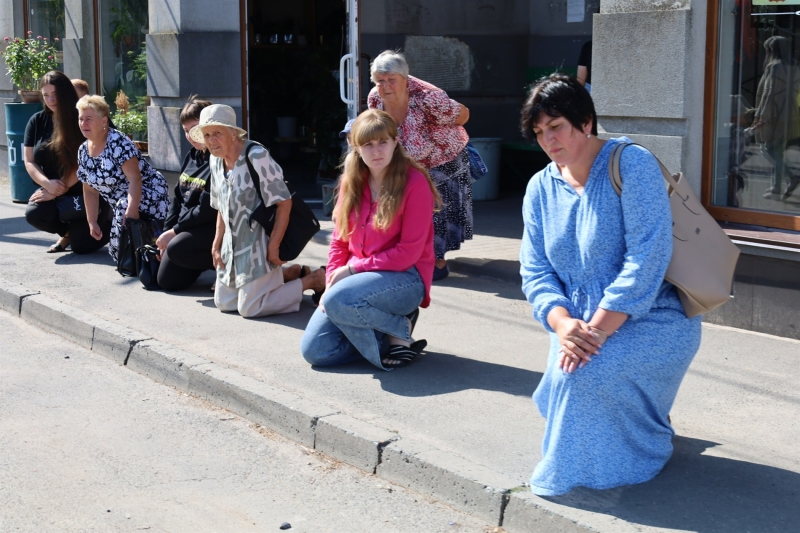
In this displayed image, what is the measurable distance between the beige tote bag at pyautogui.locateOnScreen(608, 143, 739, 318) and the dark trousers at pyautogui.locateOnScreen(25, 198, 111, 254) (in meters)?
6.23

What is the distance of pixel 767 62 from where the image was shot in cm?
652

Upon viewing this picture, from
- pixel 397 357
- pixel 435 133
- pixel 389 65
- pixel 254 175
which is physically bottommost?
pixel 397 357

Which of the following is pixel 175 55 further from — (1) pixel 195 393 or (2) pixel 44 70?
(1) pixel 195 393

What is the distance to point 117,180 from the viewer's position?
27.6 ft

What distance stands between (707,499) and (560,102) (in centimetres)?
158

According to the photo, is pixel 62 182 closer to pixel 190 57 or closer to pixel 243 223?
pixel 190 57

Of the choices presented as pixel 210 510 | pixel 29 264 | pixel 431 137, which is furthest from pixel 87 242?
pixel 210 510

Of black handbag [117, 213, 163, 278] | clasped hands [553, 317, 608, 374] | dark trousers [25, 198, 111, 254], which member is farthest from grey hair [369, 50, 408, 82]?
clasped hands [553, 317, 608, 374]

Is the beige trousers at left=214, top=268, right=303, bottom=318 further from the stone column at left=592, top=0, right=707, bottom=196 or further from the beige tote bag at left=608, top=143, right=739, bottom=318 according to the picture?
the beige tote bag at left=608, top=143, right=739, bottom=318

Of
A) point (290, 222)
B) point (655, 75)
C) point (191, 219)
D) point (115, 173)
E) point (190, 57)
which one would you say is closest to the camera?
point (655, 75)

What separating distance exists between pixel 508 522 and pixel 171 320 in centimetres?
368

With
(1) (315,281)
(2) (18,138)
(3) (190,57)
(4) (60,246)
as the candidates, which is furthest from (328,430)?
(2) (18,138)

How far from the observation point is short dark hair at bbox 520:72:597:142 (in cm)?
378

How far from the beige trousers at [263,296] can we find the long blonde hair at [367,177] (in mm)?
1317
